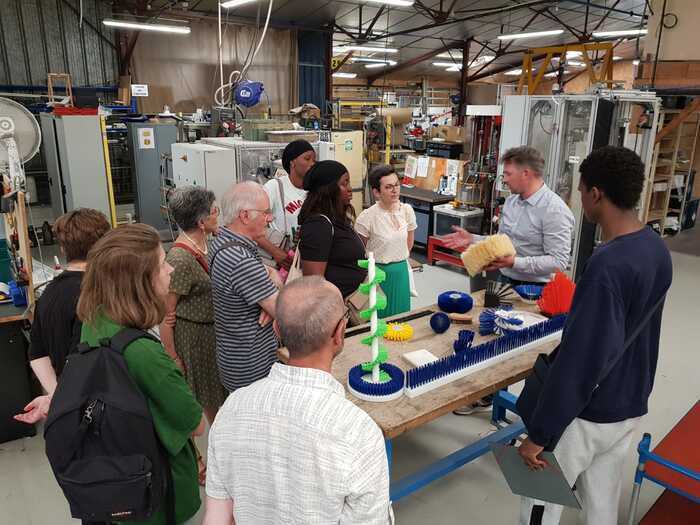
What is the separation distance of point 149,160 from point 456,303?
6.26 m

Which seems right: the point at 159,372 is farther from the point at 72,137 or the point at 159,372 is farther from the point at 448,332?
the point at 72,137

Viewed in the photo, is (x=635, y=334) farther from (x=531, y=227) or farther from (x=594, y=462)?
(x=531, y=227)

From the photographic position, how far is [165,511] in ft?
5.05

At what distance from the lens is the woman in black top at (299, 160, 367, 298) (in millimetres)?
2340

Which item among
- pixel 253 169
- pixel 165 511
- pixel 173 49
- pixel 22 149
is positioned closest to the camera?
pixel 165 511

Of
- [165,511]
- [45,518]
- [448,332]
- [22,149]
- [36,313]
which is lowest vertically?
[45,518]

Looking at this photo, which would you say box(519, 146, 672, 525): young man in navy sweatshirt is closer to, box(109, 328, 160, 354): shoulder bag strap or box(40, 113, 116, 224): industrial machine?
box(109, 328, 160, 354): shoulder bag strap

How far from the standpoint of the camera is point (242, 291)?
1979 millimetres

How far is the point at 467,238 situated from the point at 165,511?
6.39 feet

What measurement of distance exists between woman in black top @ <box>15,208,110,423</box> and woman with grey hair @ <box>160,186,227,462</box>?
397 mm

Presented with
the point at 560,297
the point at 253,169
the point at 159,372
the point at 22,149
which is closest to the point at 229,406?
the point at 159,372

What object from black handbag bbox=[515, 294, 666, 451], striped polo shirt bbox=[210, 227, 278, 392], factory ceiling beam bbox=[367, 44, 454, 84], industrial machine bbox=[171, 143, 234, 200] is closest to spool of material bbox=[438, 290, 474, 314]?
black handbag bbox=[515, 294, 666, 451]

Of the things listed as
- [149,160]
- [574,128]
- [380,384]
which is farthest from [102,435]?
[149,160]

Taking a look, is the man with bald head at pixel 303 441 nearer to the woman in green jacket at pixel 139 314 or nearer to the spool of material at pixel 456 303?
the woman in green jacket at pixel 139 314
